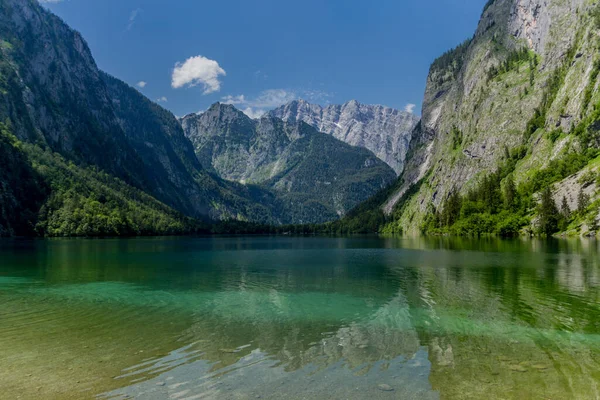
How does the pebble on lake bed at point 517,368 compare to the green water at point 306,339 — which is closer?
the green water at point 306,339

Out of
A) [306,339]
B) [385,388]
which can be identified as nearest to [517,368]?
[385,388]

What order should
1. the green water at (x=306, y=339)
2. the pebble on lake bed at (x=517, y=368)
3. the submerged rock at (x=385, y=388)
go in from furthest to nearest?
1. the pebble on lake bed at (x=517, y=368)
2. the green water at (x=306, y=339)
3. the submerged rock at (x=385, y=388)

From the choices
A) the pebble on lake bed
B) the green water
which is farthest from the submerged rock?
the pebble on lake bed

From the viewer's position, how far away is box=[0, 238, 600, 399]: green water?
15727 millimetres

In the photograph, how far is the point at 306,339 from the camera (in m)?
23.0

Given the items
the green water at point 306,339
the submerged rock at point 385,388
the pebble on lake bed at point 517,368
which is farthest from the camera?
the pebble on lake bed at point 517,368

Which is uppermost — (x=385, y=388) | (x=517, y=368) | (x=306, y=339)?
(x=517, y=368)

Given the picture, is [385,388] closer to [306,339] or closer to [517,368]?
[517,368]

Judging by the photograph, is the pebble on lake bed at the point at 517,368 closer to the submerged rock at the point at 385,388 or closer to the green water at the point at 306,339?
the green water at the point at 306,339

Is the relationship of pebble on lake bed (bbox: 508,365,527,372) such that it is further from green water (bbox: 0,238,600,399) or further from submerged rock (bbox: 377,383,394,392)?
submerged rock (bbox: 377,383,394,392)

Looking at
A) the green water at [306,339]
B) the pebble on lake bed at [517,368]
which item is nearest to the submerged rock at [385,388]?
the green water at [306,339]

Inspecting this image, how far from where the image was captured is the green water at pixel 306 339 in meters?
15.7

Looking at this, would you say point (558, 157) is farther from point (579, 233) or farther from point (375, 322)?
point (375, 322)

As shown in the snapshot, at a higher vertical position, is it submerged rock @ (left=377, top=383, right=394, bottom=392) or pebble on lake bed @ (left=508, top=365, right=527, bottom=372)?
pebble on lake bed @ (left=508, top=365, right=527, bottom=372)
